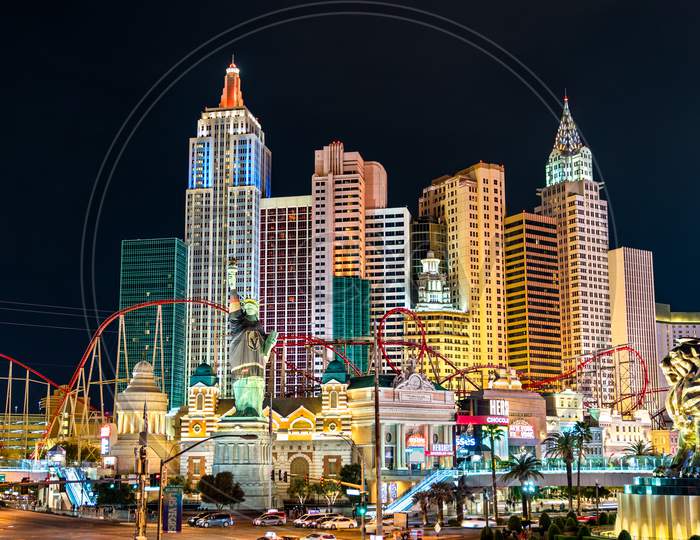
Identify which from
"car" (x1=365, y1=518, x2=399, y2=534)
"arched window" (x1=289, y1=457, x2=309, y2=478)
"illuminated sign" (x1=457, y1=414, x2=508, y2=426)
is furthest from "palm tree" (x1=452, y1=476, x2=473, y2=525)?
"arched window" (x1=289, y1=457, x2=309, y2=478)

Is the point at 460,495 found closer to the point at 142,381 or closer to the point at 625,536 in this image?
the point at 625,536

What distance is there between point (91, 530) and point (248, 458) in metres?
44.5

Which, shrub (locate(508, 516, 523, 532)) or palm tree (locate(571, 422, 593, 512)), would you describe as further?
palm tree (locate(571, 422, 593, 512))

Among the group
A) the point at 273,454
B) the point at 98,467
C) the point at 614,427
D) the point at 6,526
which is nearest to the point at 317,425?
the point at 273,454

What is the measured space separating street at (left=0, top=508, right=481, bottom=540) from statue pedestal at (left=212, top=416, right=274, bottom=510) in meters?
24.8

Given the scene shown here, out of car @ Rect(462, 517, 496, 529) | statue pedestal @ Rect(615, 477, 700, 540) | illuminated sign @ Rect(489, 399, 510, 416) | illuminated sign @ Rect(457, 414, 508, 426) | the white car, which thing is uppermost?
illuminated sign @ Rect(489, 399, 510, 416)

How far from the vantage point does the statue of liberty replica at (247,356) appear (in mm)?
118688

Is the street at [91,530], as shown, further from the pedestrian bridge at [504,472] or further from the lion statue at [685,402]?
the pedestrian bridge at [504,472]

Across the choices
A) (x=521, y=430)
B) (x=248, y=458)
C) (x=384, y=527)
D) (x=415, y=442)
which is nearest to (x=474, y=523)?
(x=384, y=527)

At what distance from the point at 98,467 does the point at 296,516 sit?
34710 mm

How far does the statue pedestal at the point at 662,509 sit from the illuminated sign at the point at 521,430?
8845cm

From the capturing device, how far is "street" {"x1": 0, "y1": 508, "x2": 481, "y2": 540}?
6812cm

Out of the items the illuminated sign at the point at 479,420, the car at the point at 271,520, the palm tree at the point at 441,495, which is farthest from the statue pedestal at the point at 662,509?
the illuminated sign at the point at 479,420

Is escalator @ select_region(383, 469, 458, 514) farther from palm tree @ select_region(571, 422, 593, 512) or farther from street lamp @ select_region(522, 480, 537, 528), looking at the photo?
palm tree @ select_region(571, 422, 593, 512)
